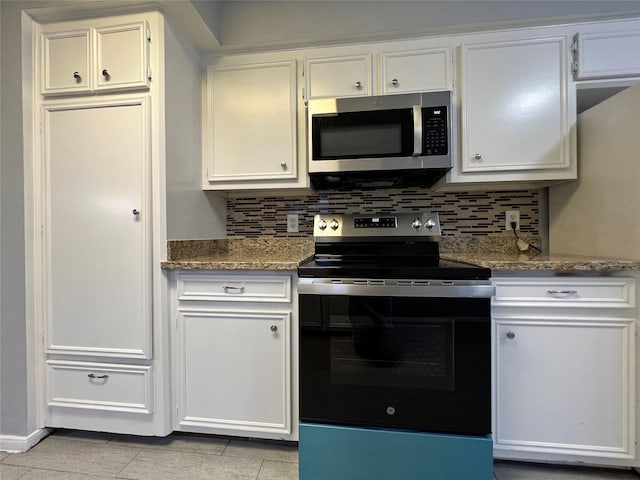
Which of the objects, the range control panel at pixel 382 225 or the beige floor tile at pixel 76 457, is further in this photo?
the range control panel at pixel 382 225

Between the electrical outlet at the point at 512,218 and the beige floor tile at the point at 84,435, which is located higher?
the electrical outlet at the point at 512,218

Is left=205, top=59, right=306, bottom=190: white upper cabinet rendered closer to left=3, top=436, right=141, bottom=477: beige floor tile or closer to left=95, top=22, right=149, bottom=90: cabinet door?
left=95, top=22, right=149, bottom=90: cabinet door

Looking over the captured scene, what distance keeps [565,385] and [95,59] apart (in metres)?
2.59

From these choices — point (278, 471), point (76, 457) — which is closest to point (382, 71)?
point (278, 471)

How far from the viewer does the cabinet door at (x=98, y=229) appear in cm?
144

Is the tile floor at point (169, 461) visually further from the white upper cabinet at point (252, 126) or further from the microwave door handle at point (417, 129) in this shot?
the microwave door handle at point (417, 129)

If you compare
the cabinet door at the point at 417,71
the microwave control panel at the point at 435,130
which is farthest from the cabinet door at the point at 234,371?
the cabinet door at the point at 417,71

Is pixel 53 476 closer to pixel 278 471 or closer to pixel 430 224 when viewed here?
pixel 278 471

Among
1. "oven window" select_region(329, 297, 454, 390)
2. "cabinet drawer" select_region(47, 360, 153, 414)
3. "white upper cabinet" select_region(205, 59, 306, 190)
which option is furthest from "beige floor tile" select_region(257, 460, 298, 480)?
"white upper cabinet" select_region(205, 59, 306, 190)

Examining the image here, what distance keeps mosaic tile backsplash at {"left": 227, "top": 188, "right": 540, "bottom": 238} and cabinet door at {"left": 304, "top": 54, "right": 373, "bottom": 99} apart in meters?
0.60

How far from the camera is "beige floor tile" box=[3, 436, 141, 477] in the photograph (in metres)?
1.34

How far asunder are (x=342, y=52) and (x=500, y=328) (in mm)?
1605

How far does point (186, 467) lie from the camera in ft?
4.41

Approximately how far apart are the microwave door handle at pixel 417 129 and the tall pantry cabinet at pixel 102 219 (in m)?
1.22
